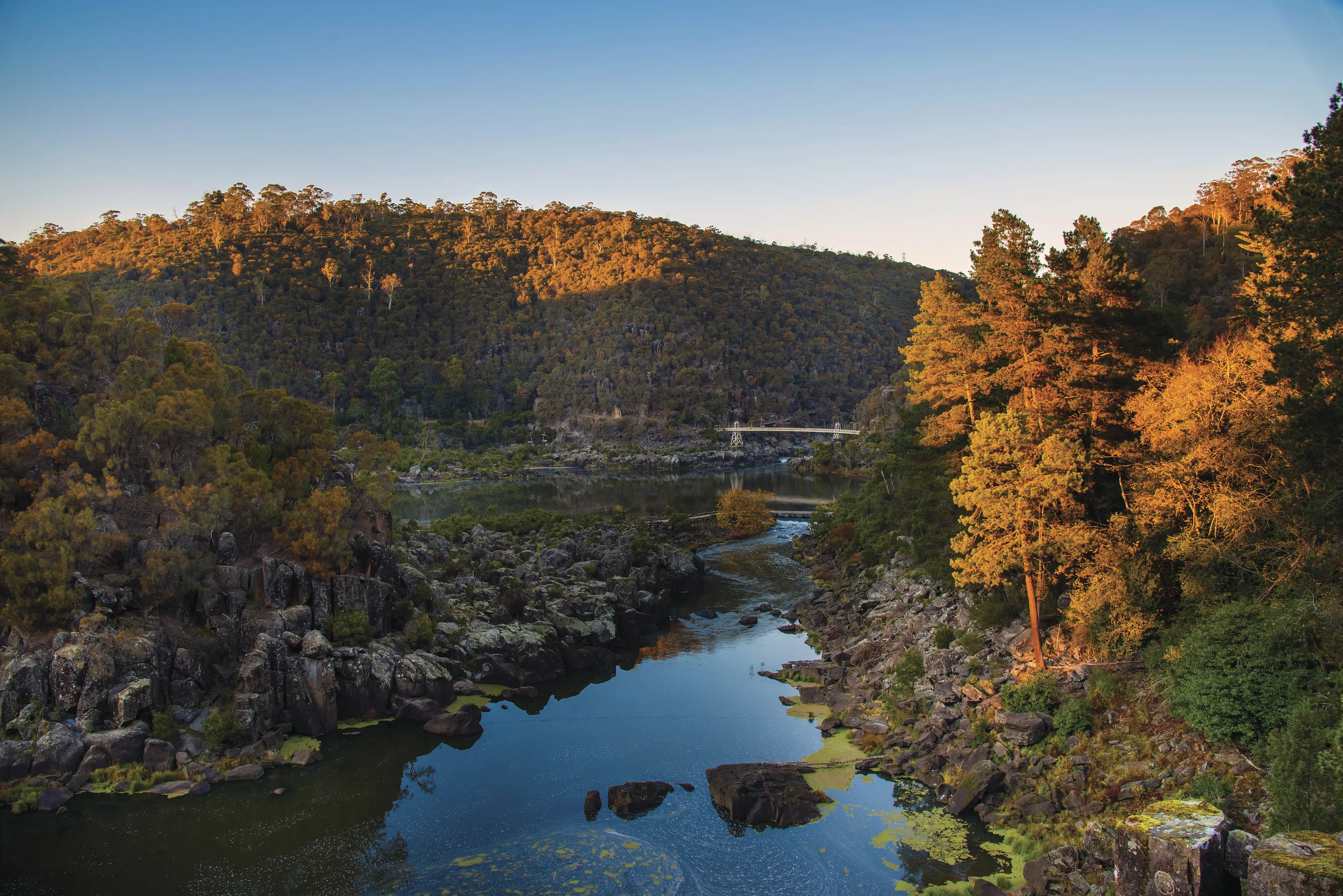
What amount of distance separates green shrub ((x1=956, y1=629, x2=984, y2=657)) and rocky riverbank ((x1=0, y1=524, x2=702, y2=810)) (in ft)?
54.0

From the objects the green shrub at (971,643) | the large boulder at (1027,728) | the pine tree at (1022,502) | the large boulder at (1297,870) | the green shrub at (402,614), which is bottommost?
the green shrub at (402,614)

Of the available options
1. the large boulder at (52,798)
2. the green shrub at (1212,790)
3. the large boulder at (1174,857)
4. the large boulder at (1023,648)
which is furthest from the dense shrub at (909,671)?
the large boulder at (52,798)

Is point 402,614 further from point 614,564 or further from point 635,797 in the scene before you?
point 614,564

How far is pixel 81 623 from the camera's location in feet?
88.9

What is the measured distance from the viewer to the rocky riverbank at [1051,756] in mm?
11094

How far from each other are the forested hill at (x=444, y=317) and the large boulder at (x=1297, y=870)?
143626mm

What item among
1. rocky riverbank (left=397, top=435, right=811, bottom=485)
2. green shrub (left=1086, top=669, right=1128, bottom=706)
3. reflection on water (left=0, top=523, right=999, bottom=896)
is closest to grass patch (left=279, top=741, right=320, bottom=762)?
reflection on water (left=0, top=523, right=999, bottom=896)

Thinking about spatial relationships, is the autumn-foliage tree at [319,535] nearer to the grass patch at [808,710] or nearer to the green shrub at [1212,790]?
the grass patch at [808,710]

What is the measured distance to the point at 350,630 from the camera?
31953 millimetres

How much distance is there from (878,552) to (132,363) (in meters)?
36.6

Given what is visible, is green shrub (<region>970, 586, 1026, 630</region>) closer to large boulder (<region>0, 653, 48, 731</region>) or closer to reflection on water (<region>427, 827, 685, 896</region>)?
reflection on water (<region>427, 827, 685, 896</region>)

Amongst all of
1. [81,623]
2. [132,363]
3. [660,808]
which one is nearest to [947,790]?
[660,808]

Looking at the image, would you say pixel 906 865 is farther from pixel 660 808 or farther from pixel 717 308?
pixel 717 308

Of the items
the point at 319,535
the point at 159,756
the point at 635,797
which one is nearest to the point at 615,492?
the point at 319,535
